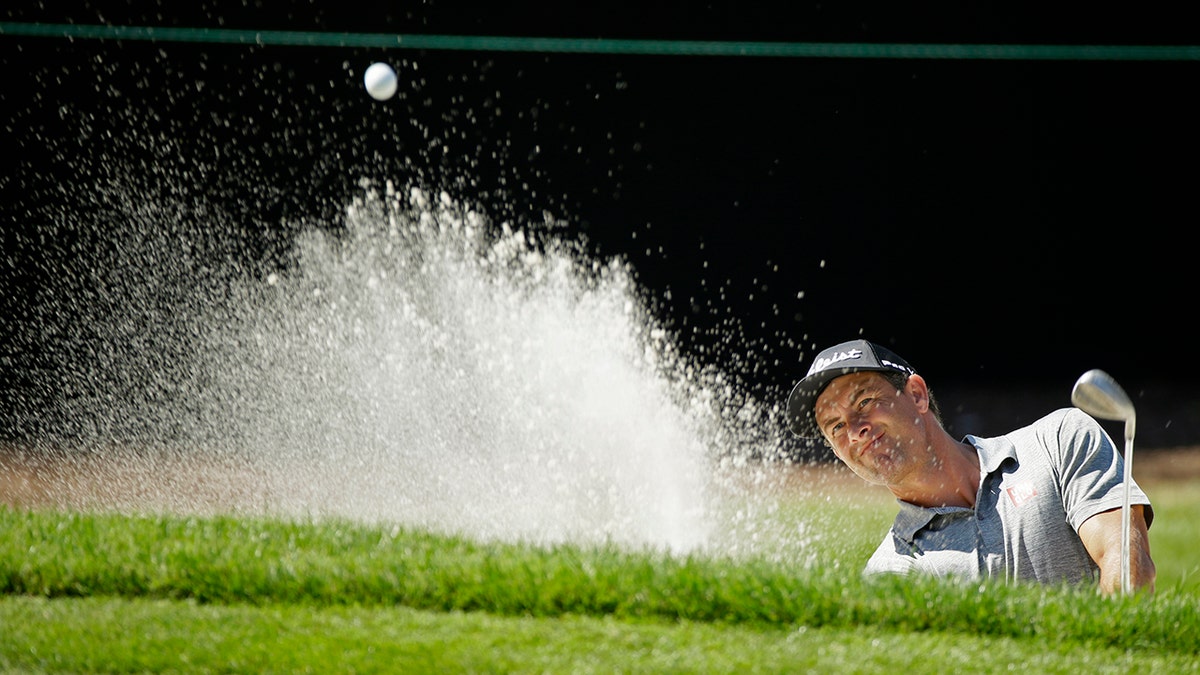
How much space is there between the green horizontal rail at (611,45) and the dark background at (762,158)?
0.14 m

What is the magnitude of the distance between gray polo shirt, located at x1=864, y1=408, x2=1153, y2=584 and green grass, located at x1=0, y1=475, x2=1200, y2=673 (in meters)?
0.15

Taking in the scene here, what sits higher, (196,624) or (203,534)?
(203,534)

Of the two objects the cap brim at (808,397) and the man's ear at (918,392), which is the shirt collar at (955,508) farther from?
the cap brim at (808,397)

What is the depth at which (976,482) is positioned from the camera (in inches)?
135

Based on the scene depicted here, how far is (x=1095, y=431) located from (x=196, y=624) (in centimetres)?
223

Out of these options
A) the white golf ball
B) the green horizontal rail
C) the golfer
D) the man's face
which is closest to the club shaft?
the golfer

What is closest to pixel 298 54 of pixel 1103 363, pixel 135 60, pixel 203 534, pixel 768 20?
pixel 135 60

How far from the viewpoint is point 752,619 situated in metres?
2.65

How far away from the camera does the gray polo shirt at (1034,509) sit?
3090 mm

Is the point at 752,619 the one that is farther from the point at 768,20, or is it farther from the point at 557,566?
the point at 768,20

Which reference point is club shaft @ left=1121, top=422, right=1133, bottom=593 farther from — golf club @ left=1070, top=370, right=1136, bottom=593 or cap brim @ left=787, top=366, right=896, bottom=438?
cap brim @ left=787, top=366, right=896, bottom=438

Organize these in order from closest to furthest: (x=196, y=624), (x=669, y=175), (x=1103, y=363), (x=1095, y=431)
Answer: (x=196, y=624) → (x=1095, y=431) → (x=669, y=175) → (x=1103, y=363)

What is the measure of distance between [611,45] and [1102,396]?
659 cm

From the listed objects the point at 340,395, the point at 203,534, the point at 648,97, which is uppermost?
the point at 648,97
